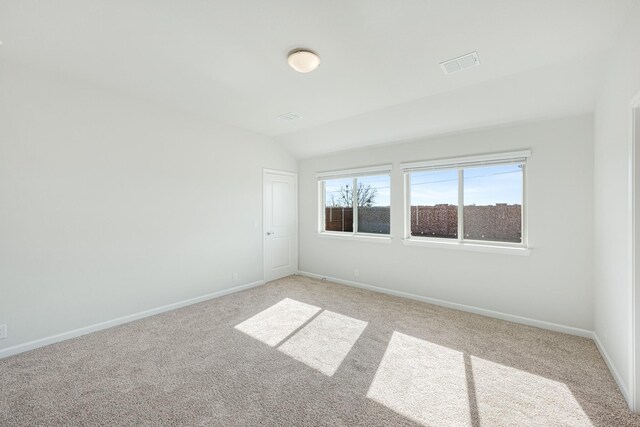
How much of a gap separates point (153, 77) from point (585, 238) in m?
4.90

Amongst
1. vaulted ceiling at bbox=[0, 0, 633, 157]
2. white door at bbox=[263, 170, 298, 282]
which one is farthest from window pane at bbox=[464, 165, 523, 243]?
white door at bbox=[263, 170, 298, 282]

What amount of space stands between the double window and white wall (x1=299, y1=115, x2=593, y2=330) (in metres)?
0.15

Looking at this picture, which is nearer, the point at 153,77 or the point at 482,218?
the point at 153,77

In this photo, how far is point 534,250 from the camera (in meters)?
3.17

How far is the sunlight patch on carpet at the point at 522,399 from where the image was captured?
1.76 m

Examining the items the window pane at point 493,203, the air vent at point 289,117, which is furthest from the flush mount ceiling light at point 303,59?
the window pane at point 493,203

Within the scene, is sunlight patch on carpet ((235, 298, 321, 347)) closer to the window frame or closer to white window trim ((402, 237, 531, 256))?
the window frame

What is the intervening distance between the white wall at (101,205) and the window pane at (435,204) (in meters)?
2.94

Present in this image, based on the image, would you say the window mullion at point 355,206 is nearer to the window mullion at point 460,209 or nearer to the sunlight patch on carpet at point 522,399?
the window mullion at point 460,209

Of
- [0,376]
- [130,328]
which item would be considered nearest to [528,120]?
[130,328]

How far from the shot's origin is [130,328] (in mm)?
3088

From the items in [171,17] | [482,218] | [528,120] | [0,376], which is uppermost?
[171,17]

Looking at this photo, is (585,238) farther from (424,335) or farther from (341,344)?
(341,344)

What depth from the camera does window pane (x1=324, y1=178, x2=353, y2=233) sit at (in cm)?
507
